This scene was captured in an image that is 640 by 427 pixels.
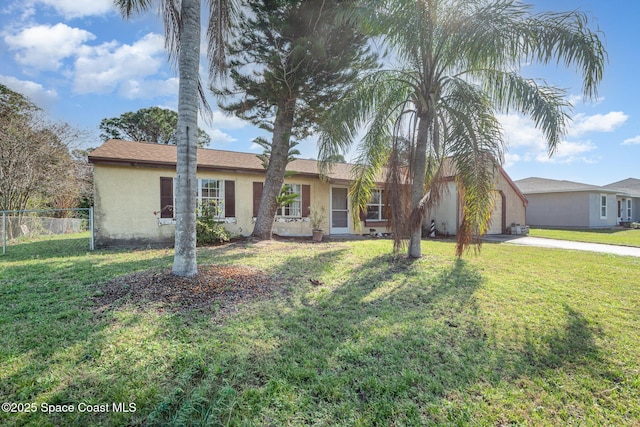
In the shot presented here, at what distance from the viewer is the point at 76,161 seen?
16844mm

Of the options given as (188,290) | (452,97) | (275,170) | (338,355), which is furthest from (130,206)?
(452,97)

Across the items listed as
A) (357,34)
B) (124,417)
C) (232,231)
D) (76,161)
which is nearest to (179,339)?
(124,417)

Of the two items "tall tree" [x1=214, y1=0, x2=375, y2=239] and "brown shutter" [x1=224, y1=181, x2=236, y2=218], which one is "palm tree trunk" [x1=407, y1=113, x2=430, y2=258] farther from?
"brown shutter" [x1=224, y1=181, x2=236, y2=218]

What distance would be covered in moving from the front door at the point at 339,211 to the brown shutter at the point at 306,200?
1.49 meters

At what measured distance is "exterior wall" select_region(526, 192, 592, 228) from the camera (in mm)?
20656

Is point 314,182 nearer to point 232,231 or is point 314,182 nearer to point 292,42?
point 232,231

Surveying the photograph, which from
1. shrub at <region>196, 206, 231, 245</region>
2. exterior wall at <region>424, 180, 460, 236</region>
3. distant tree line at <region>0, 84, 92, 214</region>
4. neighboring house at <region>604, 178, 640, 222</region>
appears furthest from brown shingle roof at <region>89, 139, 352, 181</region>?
neighboring house at <region>604, 178, 640, 222</region>

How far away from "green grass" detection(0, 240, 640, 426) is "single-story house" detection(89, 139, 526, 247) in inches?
171

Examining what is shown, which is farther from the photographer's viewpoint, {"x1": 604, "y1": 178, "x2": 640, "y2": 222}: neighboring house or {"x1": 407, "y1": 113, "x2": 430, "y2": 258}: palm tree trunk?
{"x1": 604, "y1": 178, "x2": 640, "y2": 222}: neighboring house

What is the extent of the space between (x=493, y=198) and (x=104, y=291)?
27.8ft

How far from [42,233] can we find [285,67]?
48.0ft

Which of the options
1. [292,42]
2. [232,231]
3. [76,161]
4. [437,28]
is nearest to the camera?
[437,28]

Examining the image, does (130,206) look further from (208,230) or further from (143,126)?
(143,126)

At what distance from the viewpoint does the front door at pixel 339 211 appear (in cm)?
1488
